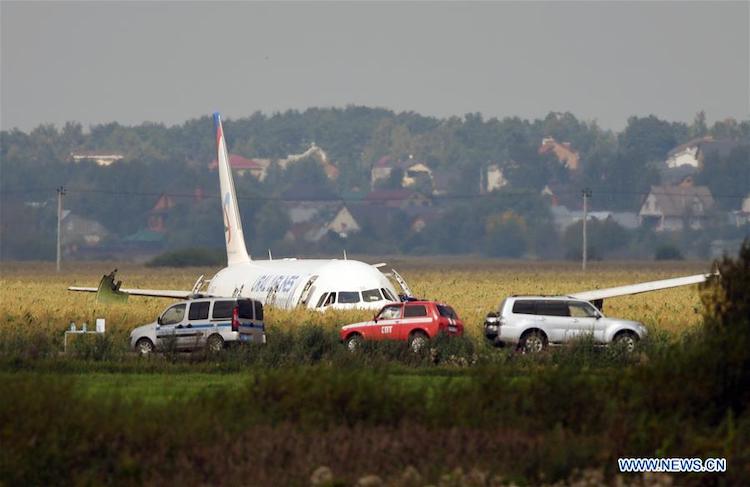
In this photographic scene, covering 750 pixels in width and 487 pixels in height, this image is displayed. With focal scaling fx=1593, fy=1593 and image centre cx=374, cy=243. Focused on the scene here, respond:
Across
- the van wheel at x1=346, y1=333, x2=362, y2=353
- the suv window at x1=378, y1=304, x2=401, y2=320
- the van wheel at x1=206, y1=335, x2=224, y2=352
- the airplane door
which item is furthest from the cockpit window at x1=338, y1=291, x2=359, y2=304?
the van wheel at x1=206, y1=335, x2=224, y2=352

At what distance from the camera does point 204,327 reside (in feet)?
130

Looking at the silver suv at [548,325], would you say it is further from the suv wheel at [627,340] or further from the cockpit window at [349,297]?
the cockpit window at [349,297]

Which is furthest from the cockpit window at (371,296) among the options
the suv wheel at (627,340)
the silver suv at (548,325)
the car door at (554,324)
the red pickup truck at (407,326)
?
the suv wheel at (627,340)

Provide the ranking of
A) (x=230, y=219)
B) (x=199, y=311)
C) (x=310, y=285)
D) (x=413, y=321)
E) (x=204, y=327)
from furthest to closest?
(x=230, y=219) < (x=310, y=285) < (x=413, y=321) < (x=199, y=311) < (x=204, y=327)

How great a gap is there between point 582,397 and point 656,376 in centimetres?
132

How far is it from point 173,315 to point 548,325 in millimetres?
9575

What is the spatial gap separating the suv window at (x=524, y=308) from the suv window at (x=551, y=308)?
5.1 inches

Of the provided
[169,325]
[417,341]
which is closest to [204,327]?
[169,325]

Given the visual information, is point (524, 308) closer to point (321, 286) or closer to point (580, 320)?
point (580, 320)

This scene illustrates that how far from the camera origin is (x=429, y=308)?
1622 inches

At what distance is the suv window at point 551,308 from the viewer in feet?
135

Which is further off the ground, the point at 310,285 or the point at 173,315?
the point at 310,285

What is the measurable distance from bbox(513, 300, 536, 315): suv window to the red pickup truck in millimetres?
1613

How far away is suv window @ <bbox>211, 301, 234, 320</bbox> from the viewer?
39.8m
